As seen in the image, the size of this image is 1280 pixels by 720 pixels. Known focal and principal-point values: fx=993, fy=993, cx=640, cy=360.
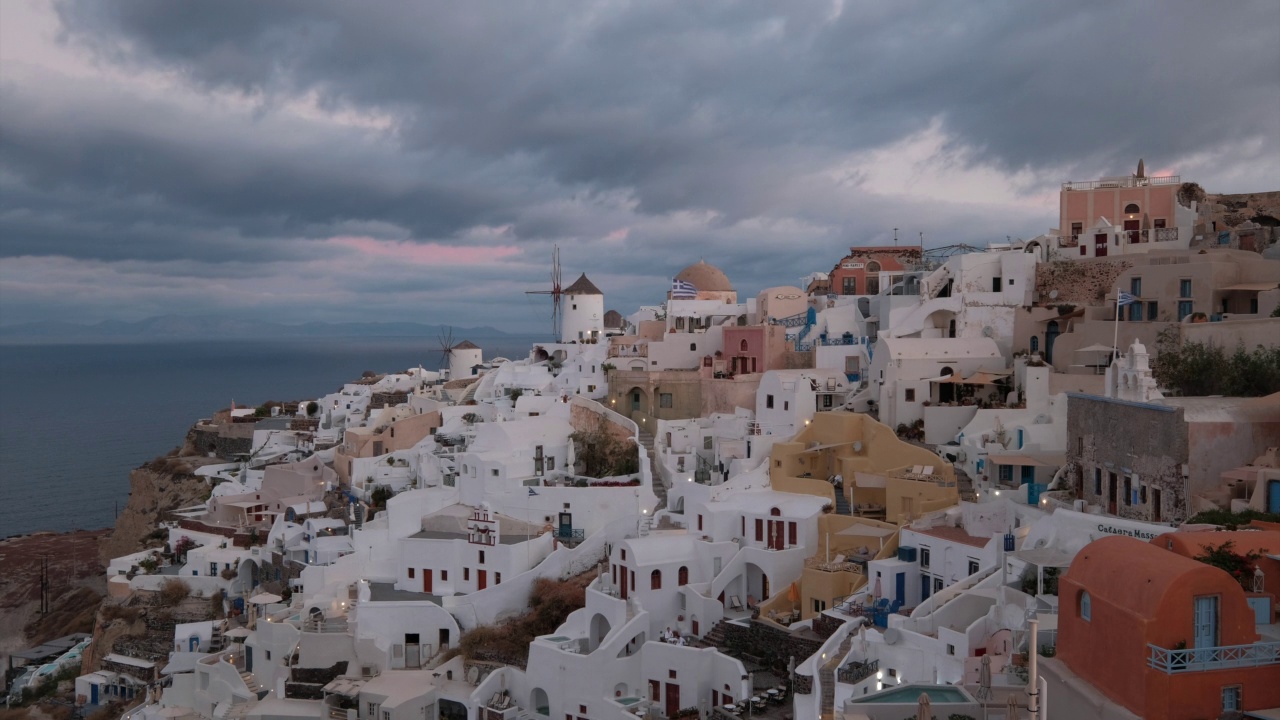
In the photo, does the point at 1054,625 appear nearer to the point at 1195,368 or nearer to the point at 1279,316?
the point at 1195,368

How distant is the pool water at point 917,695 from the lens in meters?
11.0

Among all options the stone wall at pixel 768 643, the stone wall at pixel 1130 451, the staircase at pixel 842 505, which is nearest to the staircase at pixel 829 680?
the stone wall at pixel 768 643

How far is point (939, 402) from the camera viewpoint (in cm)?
2995

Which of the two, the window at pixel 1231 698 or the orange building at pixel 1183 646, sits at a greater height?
the orange building at pixel 1183 646

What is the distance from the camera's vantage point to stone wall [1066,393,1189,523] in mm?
17875

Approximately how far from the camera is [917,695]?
11219 millimetres

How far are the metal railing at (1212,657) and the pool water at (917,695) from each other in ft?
7.35

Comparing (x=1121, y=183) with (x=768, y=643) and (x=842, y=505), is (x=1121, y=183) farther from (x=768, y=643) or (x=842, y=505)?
(x=768, y=643)

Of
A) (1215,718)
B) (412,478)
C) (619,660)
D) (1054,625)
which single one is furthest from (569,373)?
(1215,718)

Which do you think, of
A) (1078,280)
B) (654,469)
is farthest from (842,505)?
(1078,280)

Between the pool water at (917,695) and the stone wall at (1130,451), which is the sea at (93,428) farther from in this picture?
the pool water at (917,695)

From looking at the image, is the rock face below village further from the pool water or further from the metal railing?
the metal railing

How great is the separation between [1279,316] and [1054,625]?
601 inches

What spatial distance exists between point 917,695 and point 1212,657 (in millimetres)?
3072
